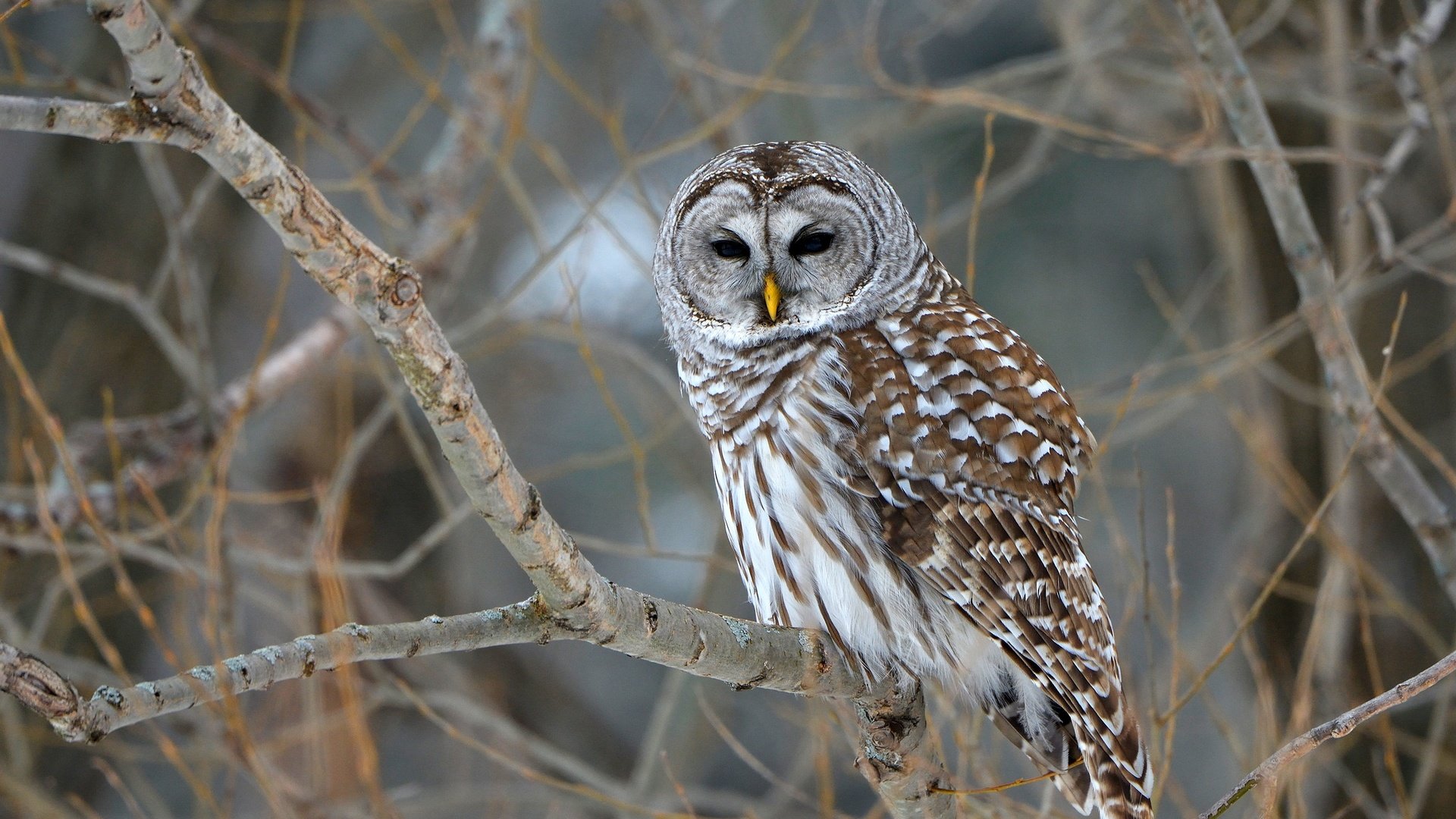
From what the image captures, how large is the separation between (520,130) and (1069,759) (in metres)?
2.69

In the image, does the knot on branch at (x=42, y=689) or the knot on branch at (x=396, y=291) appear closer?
the knot on branch at (x=42, y=689)

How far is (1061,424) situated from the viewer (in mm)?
3277

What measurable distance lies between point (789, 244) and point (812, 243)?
8cm

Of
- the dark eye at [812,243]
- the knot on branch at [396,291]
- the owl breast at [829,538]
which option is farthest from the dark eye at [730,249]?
the knot on branch at [396,291]

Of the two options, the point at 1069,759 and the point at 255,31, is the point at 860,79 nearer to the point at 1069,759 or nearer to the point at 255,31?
the point at 255,31

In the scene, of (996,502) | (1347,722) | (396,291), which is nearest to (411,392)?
(396,291)

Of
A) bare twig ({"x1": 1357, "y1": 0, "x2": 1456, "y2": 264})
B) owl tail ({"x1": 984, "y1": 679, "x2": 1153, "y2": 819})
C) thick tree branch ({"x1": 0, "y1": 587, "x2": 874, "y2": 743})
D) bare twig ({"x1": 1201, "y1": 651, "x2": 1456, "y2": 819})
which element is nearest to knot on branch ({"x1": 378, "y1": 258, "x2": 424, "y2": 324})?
thick tree branch ({"x1": 0, "y1": 587, "x2": 874, "y2": 743})

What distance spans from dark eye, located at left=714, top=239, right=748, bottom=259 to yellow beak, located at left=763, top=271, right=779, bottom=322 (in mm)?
134

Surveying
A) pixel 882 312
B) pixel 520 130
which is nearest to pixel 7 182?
pixel 520 130

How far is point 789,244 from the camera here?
3.38m

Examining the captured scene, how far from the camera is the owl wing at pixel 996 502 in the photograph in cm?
306

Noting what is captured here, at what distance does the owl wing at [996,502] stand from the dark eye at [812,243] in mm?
270

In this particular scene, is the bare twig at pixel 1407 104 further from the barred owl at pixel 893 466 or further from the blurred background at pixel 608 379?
the barred owl at pixel 893 466

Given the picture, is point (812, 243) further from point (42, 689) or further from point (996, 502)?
point (42, 689)
